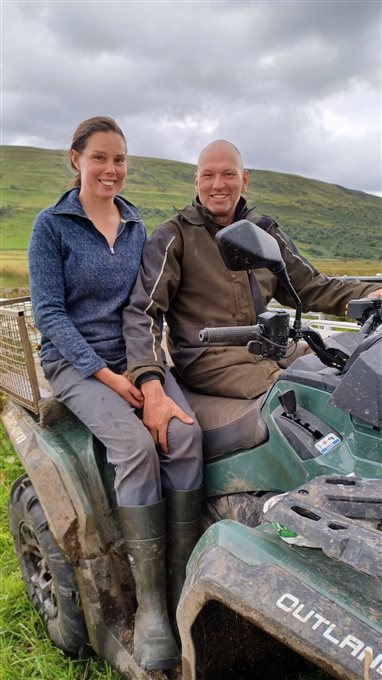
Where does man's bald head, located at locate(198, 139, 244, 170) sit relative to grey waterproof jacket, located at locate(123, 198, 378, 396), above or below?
above

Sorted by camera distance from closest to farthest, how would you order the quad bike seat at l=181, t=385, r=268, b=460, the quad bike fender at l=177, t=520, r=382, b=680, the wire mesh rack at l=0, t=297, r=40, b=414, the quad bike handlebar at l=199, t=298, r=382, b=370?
the quad bike fender at l=177, t=520, r=382, b=680, the quad bike handlebar at l=199, t=298, r=382, b=370, the quad bike seat at l=181, t=385, r=268, b=460, the wire mesh rack at l=0, t=297, r=40, b=414

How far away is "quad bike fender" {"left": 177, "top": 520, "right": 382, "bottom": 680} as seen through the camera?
4.24 feet

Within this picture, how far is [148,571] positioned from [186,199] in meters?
130

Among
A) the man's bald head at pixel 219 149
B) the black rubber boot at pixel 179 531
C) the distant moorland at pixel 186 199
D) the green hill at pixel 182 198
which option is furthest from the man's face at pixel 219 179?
the green hill at pixel 182 198

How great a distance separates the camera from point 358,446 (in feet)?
5.48

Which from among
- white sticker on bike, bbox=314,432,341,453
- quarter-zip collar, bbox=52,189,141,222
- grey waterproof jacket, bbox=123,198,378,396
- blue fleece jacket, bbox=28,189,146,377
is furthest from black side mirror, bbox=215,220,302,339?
quarter-zip collar, bbox=52,189,141,222

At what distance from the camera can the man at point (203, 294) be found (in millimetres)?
2598

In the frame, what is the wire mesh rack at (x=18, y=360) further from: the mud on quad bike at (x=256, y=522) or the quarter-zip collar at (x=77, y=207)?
the quarter-zip collar at (x=77, y=207)

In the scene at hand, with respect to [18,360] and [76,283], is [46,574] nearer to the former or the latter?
[18,360]

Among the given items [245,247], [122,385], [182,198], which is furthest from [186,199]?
[245,247]

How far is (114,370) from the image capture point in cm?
279

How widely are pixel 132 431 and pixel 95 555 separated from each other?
22.6 inches

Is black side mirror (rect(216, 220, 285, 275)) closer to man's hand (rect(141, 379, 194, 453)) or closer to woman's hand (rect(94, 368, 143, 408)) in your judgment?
man's hand (rect(141, 379, 194, 453))

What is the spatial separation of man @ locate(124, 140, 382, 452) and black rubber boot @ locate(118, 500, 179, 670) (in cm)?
50
